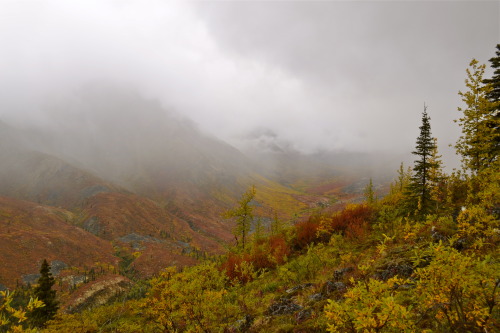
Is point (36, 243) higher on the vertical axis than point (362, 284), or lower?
lower

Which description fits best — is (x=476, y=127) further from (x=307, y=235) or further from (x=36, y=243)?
(x=36, y=243)

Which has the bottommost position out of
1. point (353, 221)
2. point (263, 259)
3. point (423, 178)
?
point (263, 259)

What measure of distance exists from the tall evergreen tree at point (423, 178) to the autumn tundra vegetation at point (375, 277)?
9 cm

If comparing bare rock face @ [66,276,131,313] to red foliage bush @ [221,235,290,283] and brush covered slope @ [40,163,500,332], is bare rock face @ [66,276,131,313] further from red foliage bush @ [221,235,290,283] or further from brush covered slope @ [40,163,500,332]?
red foliage bush @ [221,235,290,283]

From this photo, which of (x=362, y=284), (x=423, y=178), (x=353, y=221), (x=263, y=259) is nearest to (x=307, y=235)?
(x=353, y=221)

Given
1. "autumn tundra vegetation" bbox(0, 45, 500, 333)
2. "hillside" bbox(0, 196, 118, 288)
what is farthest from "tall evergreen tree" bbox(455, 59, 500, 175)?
"hillside" bbox(0, 196, 118, 288)

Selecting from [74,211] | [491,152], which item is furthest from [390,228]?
[74,211]

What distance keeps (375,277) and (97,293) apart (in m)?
93.2

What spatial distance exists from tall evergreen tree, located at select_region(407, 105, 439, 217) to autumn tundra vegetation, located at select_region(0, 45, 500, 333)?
3.4 inches

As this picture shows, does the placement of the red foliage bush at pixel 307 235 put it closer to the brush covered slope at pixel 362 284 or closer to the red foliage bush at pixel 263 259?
the brush covered slope at pixel 362 284

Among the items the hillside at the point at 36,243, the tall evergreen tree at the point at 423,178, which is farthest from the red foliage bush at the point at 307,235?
the hillside at the point at 36,243

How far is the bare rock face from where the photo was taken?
2788 inches

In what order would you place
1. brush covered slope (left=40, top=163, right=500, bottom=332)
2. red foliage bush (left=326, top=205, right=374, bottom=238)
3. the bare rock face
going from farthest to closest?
1. the bare rock face
2. red foliage bush (left=326, top=205, right=374, bottom=238)
3. brush covered slope (left=40, top=163, right=500, bottom=332)

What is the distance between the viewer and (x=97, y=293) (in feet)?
254
